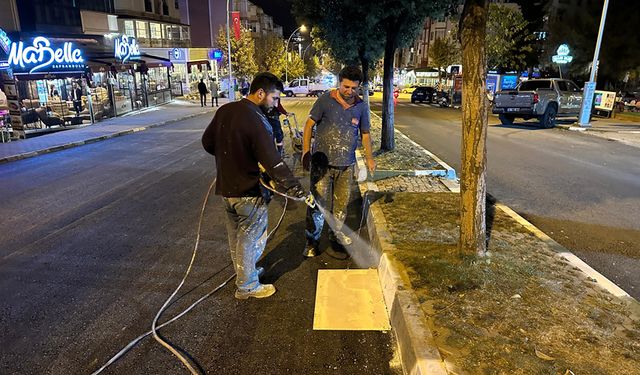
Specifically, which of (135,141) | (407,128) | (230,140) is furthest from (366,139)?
(407,128)

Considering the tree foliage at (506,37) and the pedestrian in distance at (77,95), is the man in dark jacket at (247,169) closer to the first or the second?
the pedestrian in distance at (77,95)

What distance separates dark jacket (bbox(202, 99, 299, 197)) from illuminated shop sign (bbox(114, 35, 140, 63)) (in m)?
21.7

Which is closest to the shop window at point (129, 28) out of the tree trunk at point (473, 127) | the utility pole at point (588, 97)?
the utility pole at point (588, 97)

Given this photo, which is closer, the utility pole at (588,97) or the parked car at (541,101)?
the utility pole at (588,97)

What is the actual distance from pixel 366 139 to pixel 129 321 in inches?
125

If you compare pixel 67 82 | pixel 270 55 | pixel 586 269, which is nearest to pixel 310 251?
pixel 586 269

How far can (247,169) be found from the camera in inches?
151

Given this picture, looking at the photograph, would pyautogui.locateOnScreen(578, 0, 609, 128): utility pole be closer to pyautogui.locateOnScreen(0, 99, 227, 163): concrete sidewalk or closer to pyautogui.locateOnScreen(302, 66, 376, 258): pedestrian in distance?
pyautogui.locateOnScreen(302, 66, 376, 258): pedestrian in distance

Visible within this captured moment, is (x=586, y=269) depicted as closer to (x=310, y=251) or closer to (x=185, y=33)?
(x=310, y=251)

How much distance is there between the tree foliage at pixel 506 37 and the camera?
32469mm

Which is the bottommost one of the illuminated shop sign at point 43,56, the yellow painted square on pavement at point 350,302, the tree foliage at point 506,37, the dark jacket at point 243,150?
the yellow painted square on pavement at point 350,302

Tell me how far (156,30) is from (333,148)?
47.4 m

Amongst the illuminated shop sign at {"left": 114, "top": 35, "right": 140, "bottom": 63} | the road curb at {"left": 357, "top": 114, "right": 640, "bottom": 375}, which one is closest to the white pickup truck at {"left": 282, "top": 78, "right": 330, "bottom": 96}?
the illuminated shop sign at {"left": 114, "top": 35, "right": 140, "bottom": 63}

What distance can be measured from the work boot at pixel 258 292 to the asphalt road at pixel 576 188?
11.4 ft
